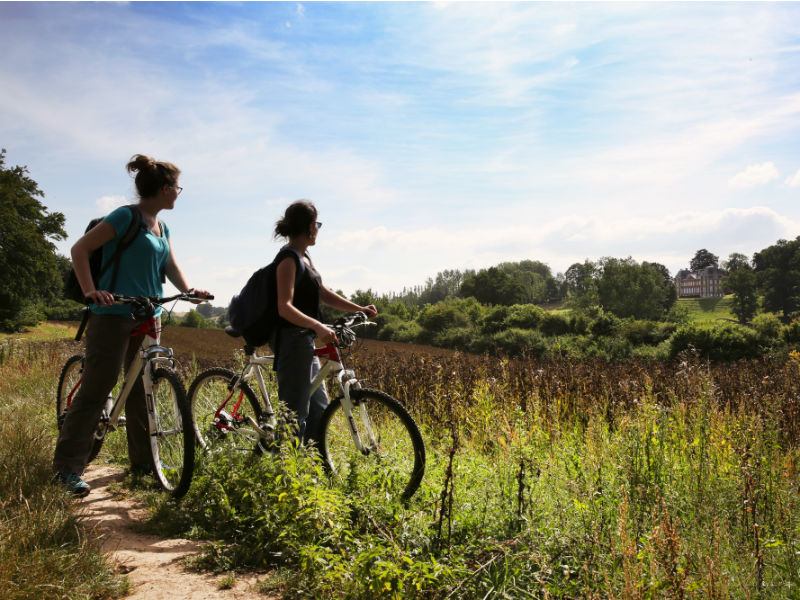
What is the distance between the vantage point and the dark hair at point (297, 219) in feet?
13.0

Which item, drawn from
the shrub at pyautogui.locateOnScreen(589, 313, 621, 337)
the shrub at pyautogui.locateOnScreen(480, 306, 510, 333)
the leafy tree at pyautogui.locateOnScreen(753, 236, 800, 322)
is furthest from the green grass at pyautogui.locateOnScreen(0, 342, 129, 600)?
the leafy tree at pyautogui.locateOnScreen(753, 236, 800, 322)

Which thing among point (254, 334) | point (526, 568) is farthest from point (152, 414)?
point (526, 568)

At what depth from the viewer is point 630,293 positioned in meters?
52.9

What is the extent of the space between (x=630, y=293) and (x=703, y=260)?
255 ft

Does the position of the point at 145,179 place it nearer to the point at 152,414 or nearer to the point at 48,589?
the point at 152,414

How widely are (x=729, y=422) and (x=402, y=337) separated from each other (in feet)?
100

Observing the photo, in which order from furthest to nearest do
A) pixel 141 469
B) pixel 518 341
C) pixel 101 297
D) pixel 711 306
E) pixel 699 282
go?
pixel 699 282, pixel 711 306, pixel 518 341, pixel 141 469, pixel 101 297

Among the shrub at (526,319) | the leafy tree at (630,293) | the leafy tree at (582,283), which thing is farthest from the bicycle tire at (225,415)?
the leafy tree at (630,293)

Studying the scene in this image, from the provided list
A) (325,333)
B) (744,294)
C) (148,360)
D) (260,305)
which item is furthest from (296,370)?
(744,294)

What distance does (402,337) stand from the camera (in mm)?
35812

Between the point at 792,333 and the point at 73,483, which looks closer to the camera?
the point at 73,483

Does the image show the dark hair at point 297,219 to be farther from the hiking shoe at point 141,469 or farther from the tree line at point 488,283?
the tree line at point 488,283

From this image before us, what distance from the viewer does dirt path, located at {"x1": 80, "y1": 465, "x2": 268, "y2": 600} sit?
2.90 m

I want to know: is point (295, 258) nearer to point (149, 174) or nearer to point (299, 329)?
point (299, 329)
